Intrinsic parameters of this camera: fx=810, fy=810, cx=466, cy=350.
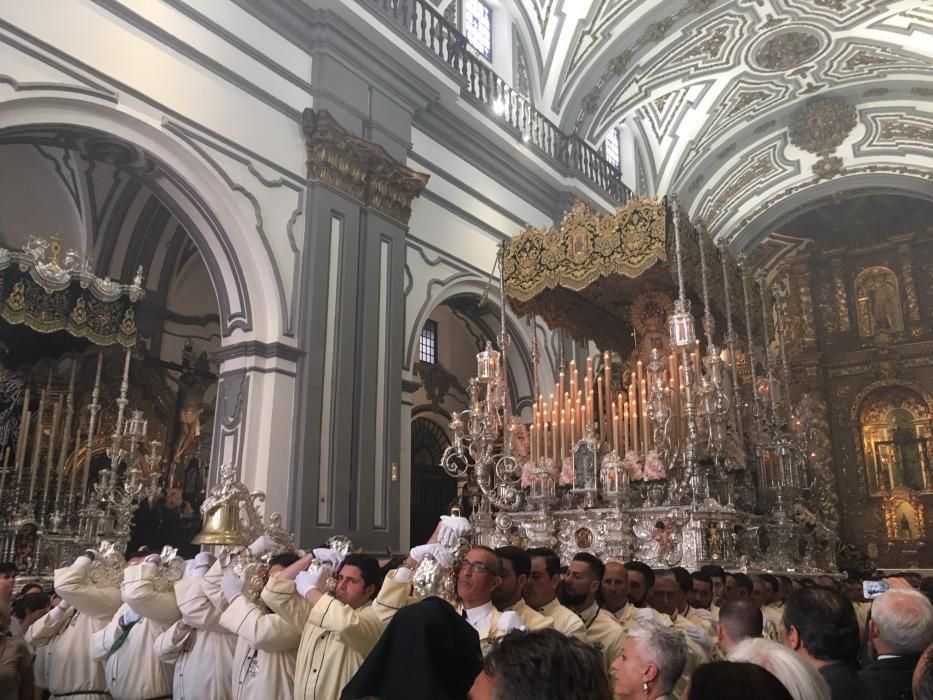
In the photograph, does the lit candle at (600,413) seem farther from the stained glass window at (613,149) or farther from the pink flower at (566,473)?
the stained glass window at (613,149)

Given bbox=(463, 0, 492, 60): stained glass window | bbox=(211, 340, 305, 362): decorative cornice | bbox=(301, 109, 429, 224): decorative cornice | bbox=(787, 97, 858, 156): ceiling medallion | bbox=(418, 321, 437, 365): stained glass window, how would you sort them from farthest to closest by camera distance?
bbox=(787, 97, 858, 156): ceiling medallion < bbox=(418, 321, 437, 365): stained glass window < bbox=(463, 0, 492, 60): stained glass window < bbox=(301, 109, 429, 224): decorative cornice < bbox=(211, 340, 305, 362): decorative cornice

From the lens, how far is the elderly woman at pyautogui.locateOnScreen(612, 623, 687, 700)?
2135mm

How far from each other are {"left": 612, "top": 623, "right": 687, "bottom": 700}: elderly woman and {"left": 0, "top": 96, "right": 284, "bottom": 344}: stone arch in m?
6.05

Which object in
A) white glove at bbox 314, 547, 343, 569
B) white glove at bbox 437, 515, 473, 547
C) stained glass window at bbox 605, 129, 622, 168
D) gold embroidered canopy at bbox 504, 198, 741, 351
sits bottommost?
white glove at bbox 314, 547, 343, 569

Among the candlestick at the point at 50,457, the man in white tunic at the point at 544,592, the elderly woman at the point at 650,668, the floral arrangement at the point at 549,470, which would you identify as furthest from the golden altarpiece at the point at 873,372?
the elderly woman at the point at 650,668

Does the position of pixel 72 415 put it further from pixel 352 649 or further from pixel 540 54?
pixel 540 54

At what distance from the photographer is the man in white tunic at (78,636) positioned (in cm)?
415

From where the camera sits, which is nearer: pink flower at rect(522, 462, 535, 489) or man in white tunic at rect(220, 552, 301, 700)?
man in white tunic at rect(220, 552, 301, 700)

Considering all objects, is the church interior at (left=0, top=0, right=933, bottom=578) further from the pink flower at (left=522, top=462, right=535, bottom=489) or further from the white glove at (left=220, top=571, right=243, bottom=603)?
the white glove at (left=220, top=571, right=243, bottom=603)

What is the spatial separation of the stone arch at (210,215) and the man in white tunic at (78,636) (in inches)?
147

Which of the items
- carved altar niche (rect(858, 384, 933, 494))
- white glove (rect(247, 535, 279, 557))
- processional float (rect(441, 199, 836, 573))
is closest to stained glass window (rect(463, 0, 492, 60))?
processional float (rect(441, 199, 836, 573))

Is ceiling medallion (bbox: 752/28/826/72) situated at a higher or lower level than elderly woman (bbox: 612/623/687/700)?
higher

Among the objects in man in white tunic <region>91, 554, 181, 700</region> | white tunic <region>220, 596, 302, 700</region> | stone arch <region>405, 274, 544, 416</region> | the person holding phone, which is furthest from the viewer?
stone arch <region>405, 274, 544, 416</region>

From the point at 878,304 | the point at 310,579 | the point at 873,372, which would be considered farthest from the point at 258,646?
the point at 878,304
